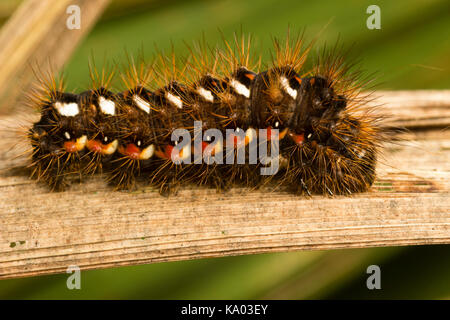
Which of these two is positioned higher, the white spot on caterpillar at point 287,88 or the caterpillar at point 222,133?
the white spot on caterpillar at point 287,88

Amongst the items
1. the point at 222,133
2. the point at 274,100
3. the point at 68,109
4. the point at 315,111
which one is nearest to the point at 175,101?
the point at 222,133

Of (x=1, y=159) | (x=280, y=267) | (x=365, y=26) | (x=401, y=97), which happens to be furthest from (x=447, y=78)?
(x=1, y=159)

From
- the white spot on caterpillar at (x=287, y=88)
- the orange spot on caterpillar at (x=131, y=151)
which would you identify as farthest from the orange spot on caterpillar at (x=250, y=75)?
the orange spot on caterpillar at (x=131, y=151)

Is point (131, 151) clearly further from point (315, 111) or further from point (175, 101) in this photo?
point (315, 111)

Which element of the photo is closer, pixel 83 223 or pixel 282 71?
pixel 83 223

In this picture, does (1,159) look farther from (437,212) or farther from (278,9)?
(437,212)

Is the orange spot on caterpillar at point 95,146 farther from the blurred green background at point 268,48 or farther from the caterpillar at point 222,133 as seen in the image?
the blurred green background at point 268,48
